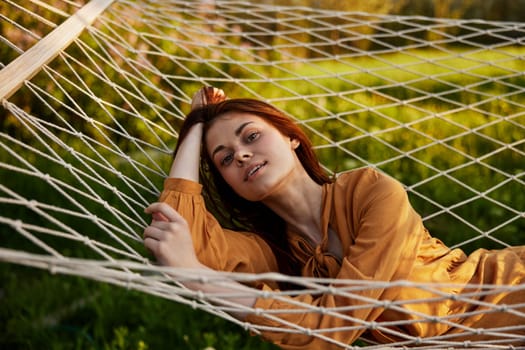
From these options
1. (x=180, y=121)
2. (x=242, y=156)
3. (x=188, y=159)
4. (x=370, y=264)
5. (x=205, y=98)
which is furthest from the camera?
(x=180, y=121)

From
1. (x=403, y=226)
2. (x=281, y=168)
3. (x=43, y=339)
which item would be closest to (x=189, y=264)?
(x=281, y=168)

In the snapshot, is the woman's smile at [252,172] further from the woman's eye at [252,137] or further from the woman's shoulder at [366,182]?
the woman's shoulder at [366,182]

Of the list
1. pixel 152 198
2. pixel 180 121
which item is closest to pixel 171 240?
pixel 152 198

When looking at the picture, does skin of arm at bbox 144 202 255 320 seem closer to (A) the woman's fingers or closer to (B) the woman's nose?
(A) the woman's fingers

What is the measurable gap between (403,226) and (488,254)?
1.10ft

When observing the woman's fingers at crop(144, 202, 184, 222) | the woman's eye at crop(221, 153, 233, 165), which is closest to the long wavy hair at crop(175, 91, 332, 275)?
the woman's eye at crop(221, 153, 233, 165)

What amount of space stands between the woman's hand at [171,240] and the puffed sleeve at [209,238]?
0.07 meters

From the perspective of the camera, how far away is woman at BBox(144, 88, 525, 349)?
4.92 feet

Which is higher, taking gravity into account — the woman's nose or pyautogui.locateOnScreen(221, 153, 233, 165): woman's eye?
the woman's nose

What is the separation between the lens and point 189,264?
1510 mm

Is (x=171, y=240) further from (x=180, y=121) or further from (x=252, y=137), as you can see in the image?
(x=180, y=121)

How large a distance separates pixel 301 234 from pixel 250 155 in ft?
0.77

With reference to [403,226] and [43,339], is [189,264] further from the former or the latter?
[43,339]

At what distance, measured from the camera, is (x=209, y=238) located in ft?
5.47
